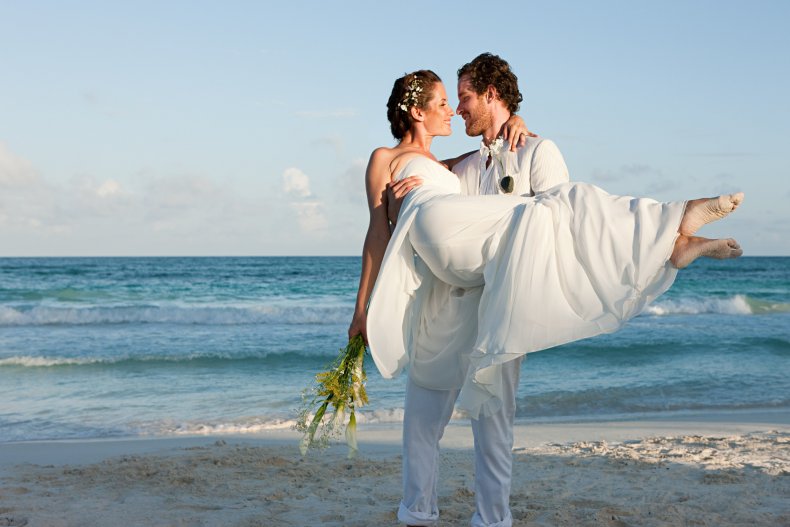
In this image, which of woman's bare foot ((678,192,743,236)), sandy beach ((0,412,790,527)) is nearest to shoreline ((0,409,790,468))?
sandy beach ((0,412,790,527))

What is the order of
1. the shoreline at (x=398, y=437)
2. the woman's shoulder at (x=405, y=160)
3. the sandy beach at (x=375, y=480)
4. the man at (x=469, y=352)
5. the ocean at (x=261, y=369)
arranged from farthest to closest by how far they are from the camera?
the ocean at (x=261, y=369) → the shoreline at (x=398, y=437) → the sandy beach at (x=375, y=480) → the woman's shoulder at (x=405, y=160) → the man at (x=469, y=352)

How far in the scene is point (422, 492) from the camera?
3.27m

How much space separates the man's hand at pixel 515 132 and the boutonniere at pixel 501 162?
4 centimetres

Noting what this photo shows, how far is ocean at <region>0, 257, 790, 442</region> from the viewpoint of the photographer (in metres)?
7.76

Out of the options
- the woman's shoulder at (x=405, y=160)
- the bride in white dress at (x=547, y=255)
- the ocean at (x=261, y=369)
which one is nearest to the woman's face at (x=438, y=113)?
the woman's shoulder at (x=405, y=160)

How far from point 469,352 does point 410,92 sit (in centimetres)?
113

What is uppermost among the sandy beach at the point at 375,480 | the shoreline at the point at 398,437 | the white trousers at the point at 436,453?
the white trousers at the point at 436,453

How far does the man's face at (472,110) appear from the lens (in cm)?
335

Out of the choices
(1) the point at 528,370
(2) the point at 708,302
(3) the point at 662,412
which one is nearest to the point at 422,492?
(3) the point at 662,412

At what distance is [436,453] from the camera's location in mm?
3299

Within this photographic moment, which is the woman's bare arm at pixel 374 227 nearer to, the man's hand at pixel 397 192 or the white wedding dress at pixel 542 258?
the man's hand at pixel 397 192

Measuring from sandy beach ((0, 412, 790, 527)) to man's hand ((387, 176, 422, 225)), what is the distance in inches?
68.9

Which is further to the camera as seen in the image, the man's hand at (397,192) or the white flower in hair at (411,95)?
the white flower in hair at (411,95)

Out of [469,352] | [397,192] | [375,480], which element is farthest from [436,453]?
[375,480]
